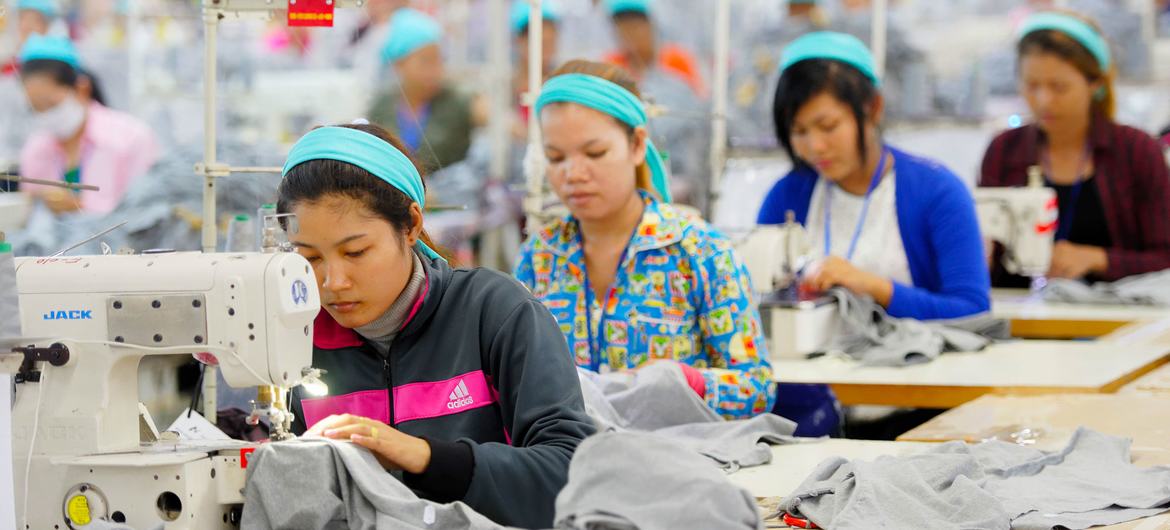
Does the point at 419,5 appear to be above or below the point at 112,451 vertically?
above

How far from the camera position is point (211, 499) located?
1854 mm

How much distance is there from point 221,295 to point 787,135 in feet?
7.84

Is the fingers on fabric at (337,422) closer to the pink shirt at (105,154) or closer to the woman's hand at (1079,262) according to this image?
the pink shirt at (105,154)

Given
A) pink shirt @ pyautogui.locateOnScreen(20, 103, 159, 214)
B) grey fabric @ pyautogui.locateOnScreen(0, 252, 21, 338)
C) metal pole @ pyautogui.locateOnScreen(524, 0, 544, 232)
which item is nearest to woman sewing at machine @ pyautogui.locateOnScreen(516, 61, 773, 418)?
metal pole @ pyautogui.locateOnScreen(524, 0, 544, 232)

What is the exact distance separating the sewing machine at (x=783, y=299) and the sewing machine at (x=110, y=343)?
1859 millimetres

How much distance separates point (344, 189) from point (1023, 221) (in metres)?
3.03

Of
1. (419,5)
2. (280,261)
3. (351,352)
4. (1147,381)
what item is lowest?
(1147,381)

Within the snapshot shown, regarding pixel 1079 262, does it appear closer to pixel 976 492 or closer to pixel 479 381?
pixel 976 492

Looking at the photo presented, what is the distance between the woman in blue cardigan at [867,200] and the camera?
12.7ft

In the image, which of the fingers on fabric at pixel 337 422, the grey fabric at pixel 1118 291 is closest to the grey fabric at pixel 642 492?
the fingers on fabric at pixel 337 422

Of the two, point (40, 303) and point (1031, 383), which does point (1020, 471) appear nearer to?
point (1031, 383)

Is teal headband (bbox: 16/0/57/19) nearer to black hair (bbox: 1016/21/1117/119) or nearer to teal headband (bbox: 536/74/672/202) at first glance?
teal headband (bbox: 536/74/672/202)

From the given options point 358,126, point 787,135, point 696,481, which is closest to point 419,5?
point 787,135

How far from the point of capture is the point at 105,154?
5449 millimetres
